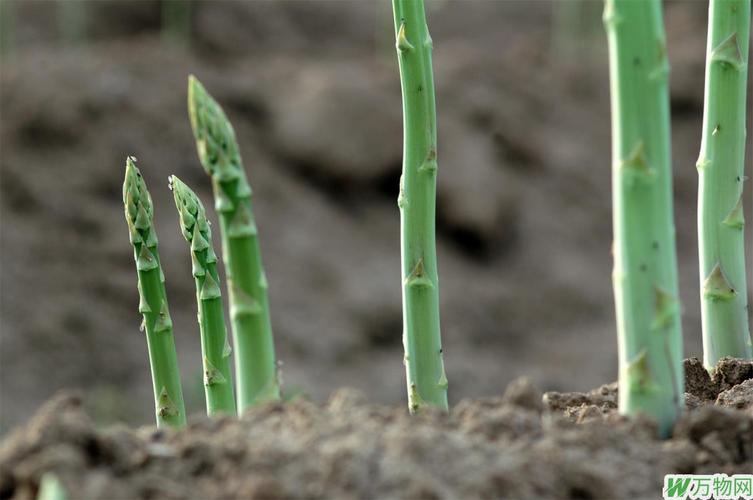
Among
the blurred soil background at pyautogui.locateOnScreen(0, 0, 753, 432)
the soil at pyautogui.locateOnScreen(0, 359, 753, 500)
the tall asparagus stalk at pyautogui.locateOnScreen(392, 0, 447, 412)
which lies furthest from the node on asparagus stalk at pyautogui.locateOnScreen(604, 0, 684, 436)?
the blurred soil background at pyautogui.locateOnScreen(0, 0, 753, 432)

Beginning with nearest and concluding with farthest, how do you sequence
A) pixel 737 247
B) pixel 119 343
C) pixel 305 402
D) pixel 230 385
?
pixel 305 402, pixel 230 385, pixel 737 247, pixel 119 343

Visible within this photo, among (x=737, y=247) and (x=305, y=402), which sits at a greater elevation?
(x=737, y=247)

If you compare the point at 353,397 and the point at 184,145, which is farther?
the point at 184,145

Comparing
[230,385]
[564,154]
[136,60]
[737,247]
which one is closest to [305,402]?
[230,385]

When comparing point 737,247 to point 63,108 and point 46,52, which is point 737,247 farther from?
point 46,52

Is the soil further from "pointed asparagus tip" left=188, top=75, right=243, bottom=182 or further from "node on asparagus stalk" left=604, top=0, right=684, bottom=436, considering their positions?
"pointed asparagus tip" left=188, top=75, right=243, bottom=182

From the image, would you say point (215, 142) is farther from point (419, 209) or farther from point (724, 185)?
point (724, 185)

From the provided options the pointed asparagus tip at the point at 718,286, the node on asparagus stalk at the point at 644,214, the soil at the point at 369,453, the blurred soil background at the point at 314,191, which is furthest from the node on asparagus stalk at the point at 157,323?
the blurred soil background at the point at 314,191
